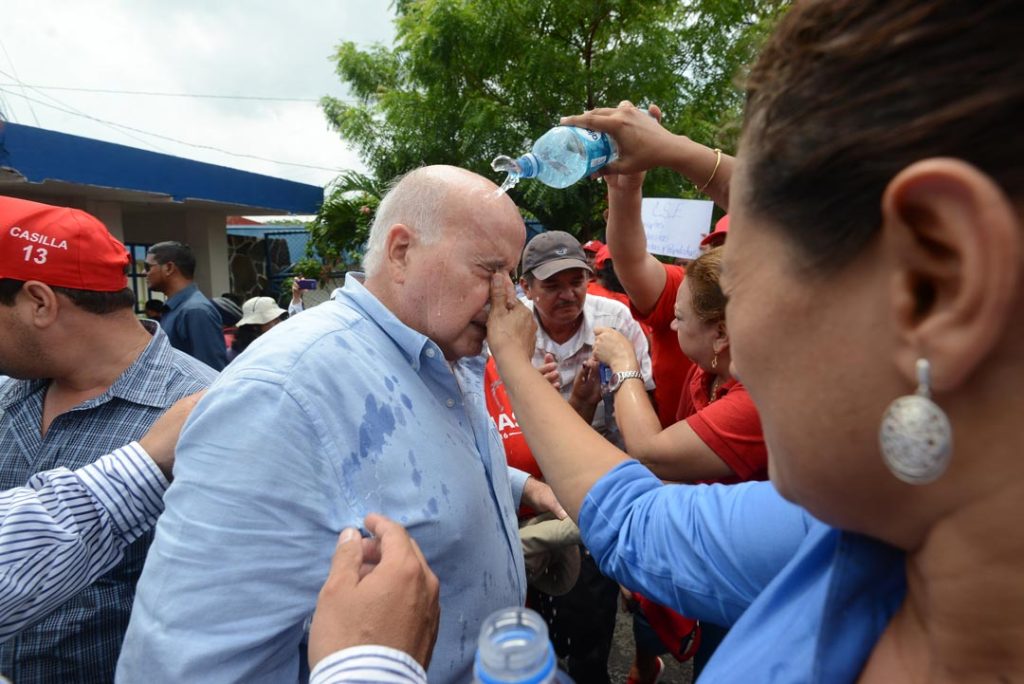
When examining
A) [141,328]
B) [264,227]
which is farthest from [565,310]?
[264,227]

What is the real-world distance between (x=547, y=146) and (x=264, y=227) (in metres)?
18.3

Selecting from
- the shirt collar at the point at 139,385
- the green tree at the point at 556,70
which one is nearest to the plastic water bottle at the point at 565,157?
the shirt collar at the point at 139,385

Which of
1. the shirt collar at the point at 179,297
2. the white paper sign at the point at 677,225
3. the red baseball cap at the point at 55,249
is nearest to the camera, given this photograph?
the red baseball cap at the point at 55,249

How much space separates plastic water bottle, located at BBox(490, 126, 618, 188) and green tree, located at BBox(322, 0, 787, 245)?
30.4 feet

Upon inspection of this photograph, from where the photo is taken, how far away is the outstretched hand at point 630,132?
181 centimetres

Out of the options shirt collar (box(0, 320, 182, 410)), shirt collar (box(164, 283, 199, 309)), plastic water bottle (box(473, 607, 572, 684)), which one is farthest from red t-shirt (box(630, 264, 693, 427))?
shirt collar (box(164, 283, 199, 309))

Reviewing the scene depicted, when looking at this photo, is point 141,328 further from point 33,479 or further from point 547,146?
point 547,146

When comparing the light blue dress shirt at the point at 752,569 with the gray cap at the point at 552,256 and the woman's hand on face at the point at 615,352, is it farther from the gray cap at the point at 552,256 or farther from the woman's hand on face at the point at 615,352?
the gray cap at the point at 552,256

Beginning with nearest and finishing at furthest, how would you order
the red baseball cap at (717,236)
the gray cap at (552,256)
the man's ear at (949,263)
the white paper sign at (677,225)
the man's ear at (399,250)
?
the man's ear at (949,263) → the man's ear at (399,250) → the red baseball cap at (717,236) → the gray cap at (552,256) → the white paper sign at (677,225)

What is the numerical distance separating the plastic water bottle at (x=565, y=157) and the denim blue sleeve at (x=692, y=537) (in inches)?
37.3

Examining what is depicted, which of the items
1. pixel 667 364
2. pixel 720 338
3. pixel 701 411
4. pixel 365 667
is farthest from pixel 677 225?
pixel 365 667

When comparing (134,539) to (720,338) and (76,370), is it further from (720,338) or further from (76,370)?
(720,338)

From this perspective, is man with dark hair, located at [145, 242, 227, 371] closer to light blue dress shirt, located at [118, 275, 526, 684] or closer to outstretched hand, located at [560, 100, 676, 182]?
light blue dress shirt, located at [118, 275, 526, 684]

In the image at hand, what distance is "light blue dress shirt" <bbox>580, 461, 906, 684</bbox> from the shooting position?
854 millimetres
